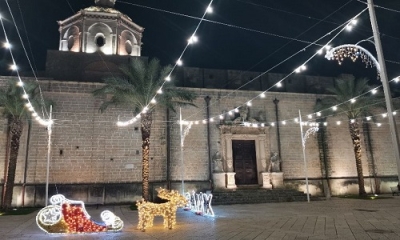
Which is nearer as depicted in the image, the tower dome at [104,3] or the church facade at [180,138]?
the church facade at [180,138]

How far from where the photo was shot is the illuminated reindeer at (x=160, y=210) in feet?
29.5

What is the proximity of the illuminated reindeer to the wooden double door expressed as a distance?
11.4 m

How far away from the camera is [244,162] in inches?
827

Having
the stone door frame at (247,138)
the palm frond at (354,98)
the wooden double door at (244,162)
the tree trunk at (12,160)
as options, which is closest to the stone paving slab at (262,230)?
the tree trunk at (12,160)

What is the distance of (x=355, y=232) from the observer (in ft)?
26.0

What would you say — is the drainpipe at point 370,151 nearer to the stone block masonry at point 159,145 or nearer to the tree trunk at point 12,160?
the stone block masonry at point 159,145

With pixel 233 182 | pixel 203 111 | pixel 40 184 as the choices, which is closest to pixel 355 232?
pixel 233 182

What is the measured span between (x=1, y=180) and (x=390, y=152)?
1004 inches

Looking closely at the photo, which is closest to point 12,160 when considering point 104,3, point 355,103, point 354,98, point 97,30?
point 97,30

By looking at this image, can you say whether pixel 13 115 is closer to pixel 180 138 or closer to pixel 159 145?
pixel 159 145

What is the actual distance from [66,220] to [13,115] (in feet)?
31.9

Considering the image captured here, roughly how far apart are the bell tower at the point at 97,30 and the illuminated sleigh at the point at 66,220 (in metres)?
14.4

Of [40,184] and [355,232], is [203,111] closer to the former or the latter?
[40,184]

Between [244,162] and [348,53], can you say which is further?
[244,162]
